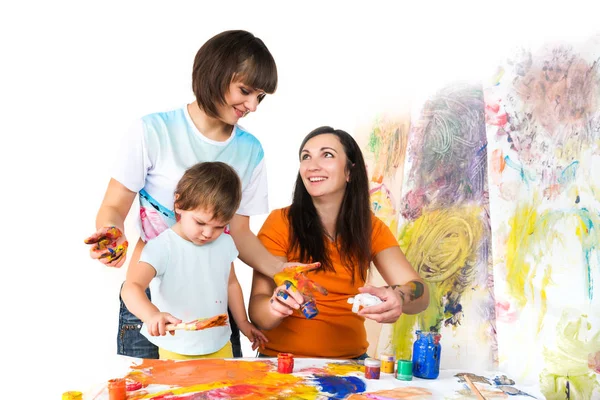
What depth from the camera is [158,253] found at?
83.7 inches

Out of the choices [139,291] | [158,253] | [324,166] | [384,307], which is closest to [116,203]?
[158,253]

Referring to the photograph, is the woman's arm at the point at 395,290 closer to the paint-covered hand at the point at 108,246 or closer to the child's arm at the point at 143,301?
the child's arm at the point at 143,301

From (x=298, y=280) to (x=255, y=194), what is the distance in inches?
17.2

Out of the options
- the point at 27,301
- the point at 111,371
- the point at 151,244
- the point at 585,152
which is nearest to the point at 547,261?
the point at 585,152

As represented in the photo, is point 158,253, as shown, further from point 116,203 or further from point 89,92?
point 89,92

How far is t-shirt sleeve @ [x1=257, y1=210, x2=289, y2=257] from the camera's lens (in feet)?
8.66

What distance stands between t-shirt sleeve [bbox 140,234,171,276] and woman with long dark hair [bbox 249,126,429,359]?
1.52ft

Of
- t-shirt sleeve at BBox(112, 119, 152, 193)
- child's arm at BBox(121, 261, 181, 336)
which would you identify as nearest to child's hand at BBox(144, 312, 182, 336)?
child's arm at BBox(121, 261, 181, 336)

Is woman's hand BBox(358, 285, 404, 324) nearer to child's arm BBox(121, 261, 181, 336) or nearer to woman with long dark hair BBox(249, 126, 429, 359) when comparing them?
woman with long dark hair BBox(249, 126, 429, 359)

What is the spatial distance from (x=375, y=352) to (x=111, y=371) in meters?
1.84

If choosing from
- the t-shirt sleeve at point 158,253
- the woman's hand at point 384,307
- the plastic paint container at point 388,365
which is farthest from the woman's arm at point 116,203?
the plastic paint container at point 388,365

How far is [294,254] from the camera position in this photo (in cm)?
266

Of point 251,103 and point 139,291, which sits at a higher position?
point 251,103

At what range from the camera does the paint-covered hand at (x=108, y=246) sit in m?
1.98
